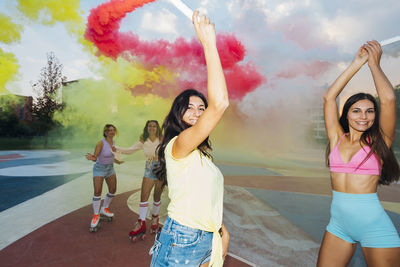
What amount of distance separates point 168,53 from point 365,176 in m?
11.0

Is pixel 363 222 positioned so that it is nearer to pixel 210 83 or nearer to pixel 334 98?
pixel 334 98

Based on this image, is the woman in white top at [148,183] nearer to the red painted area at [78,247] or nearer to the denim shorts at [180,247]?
the red painted area at [78,247]

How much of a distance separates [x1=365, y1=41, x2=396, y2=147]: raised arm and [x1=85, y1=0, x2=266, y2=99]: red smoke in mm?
5946

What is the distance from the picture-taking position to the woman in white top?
4.37m

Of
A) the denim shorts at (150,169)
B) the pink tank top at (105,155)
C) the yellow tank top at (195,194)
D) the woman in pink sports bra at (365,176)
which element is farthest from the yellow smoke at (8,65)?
the woman in pink sports bra at (365,176)

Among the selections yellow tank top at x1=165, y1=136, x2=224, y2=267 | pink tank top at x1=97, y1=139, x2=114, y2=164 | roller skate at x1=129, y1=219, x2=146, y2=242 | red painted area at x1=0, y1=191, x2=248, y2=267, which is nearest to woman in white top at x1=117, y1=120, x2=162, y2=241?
roller skate at x1=129, y1=219, x2=146, y2=242

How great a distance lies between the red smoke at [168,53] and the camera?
8164 millimetres

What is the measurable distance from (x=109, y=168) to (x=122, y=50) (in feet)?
23.6

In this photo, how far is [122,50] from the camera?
34.4 feet

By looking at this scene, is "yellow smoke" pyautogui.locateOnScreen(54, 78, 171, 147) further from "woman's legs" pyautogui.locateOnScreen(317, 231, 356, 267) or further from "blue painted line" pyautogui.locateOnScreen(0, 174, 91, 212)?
"woman's legs" pyautogui.locateOnScreen(317, 231, 356, 267)

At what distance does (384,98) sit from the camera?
2.18 meters

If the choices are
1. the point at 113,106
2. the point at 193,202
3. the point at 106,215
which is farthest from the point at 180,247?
the point at 113,106

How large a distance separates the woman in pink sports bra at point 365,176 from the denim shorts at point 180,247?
1.40m

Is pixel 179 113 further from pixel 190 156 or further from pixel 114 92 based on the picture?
pixel 114 92
